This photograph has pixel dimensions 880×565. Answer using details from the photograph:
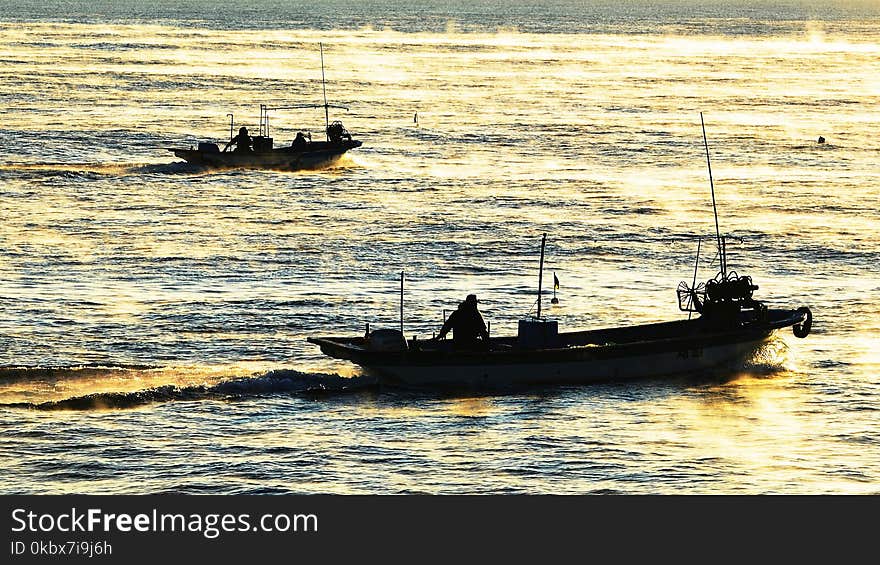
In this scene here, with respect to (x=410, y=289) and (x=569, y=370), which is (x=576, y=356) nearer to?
(x=569, y=370)

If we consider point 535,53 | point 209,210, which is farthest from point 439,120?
Result: point 535,53

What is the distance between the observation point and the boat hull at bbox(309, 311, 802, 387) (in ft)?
110

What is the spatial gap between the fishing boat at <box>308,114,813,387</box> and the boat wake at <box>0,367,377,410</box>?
0.82 m

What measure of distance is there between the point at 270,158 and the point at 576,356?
128ft

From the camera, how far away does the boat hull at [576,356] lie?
3341 centimetres

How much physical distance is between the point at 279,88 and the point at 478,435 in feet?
307

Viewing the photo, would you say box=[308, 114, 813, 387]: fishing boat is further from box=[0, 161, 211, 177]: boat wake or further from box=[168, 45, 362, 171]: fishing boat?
box=[168, 45, 362, 171]: fishing boat

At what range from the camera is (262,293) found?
43781mm

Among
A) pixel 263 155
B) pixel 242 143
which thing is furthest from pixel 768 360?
pixel 242 143

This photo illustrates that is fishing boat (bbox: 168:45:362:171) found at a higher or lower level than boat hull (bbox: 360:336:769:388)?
higher

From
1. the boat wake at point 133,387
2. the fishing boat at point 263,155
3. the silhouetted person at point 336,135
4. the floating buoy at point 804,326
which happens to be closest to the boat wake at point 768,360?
the floating buoy at point 804,326

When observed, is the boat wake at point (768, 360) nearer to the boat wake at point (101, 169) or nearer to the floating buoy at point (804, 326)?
the floating buoy at point (804, 326)

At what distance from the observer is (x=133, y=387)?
111 ft

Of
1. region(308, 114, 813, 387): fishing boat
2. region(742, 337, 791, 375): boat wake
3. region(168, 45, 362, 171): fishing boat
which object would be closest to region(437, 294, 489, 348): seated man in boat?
region(308, 114, 813, 387): fishing boat
